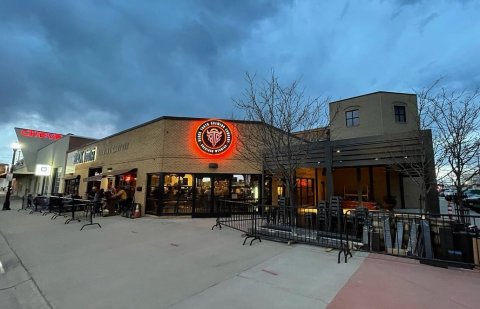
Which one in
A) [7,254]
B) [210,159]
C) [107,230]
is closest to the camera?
[7,254]

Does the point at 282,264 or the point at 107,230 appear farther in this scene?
the point at 107,230

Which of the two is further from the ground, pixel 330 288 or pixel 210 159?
pixel 210 159

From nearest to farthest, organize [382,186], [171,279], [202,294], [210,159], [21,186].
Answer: [202,294] → [171,279] → [210,159] → [382,186] → [21,186]

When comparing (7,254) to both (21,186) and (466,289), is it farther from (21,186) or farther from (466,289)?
(21,186)

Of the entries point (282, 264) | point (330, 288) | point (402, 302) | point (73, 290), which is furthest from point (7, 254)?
point (402, 302)

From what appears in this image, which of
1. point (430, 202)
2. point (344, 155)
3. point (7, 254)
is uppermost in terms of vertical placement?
point (344, 155)

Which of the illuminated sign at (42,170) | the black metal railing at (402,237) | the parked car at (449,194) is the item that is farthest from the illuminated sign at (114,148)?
the parked car at (449,194)

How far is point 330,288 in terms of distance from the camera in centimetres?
473

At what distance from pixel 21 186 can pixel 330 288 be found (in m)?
65.0

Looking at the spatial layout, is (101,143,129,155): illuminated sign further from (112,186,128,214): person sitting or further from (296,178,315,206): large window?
(296,178,315,206): large window

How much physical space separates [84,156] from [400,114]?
29.2 m

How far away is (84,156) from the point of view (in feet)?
85.9

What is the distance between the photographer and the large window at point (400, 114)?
73.8 ft

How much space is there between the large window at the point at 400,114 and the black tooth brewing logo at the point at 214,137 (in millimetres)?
15451
